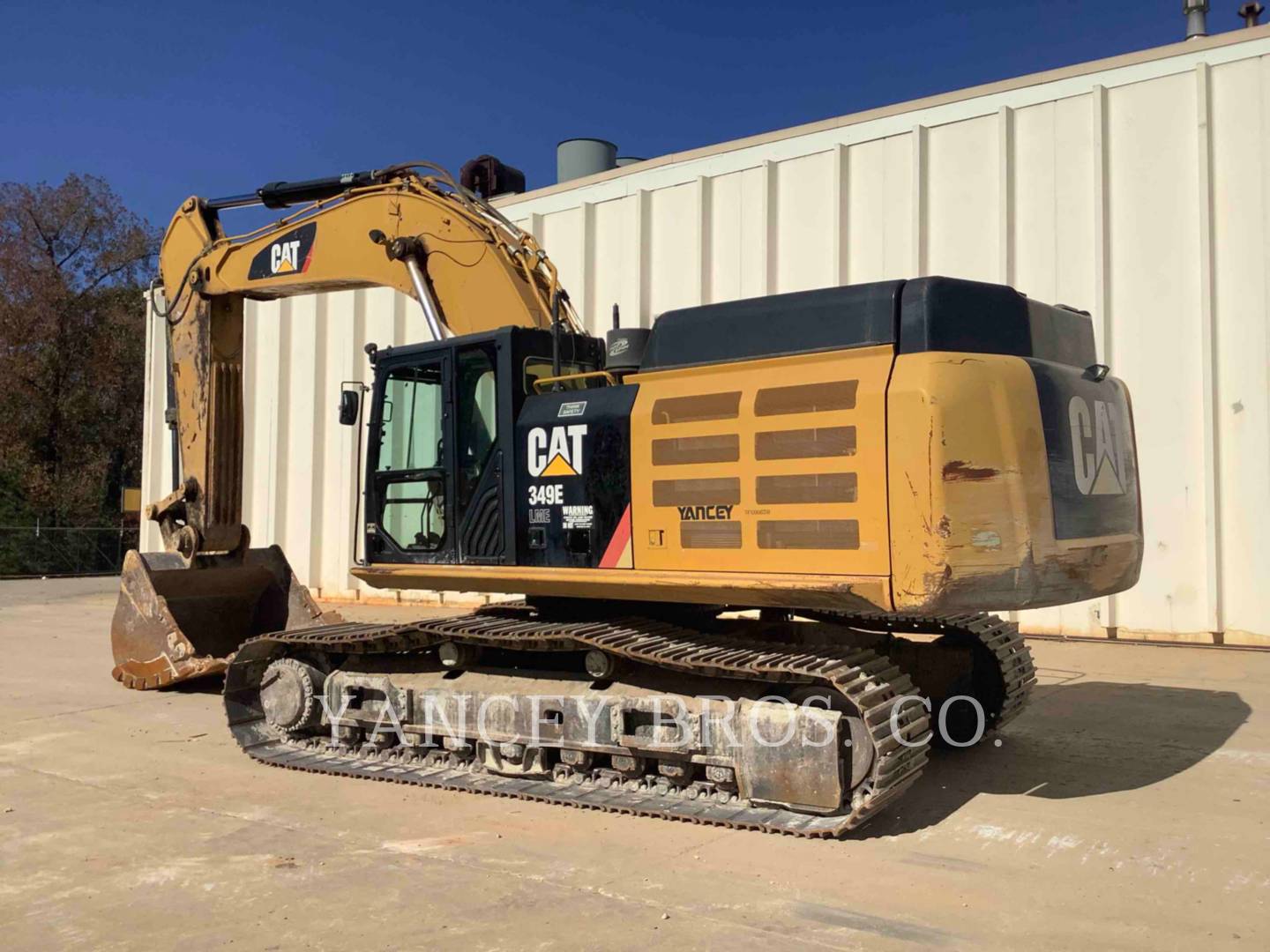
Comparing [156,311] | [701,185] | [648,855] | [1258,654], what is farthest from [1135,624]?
[156,311]

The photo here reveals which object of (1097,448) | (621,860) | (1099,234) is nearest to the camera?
(621,860)

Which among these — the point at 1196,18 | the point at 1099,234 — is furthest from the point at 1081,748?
the point at 1196,18

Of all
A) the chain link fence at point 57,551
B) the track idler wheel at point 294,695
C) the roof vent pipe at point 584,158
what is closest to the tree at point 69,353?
the chain link fence at point 57,551

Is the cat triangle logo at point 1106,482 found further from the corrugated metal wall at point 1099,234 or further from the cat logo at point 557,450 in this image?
the corrugated metal wall at point 1099,234

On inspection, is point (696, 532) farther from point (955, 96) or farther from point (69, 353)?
point (69, 353)

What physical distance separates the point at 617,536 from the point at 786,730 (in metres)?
1.40

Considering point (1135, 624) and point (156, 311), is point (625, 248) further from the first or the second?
point (1135, 624)

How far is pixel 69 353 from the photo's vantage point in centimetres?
3656

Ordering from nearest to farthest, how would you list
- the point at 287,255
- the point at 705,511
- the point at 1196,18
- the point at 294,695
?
the point at 705,511 < the point at 294,695 < the point at 287,255 < the point at 1196,18

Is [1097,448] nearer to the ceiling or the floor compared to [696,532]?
nearer to the ceiling

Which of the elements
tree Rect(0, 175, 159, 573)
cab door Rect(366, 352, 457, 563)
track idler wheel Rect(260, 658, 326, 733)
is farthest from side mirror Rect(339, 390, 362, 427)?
tree Rect(0, 175, 159, 573)

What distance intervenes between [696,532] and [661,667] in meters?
0.84

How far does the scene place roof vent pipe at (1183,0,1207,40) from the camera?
513 inches

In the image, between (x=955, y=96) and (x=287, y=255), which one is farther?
(x=955, y=96)
